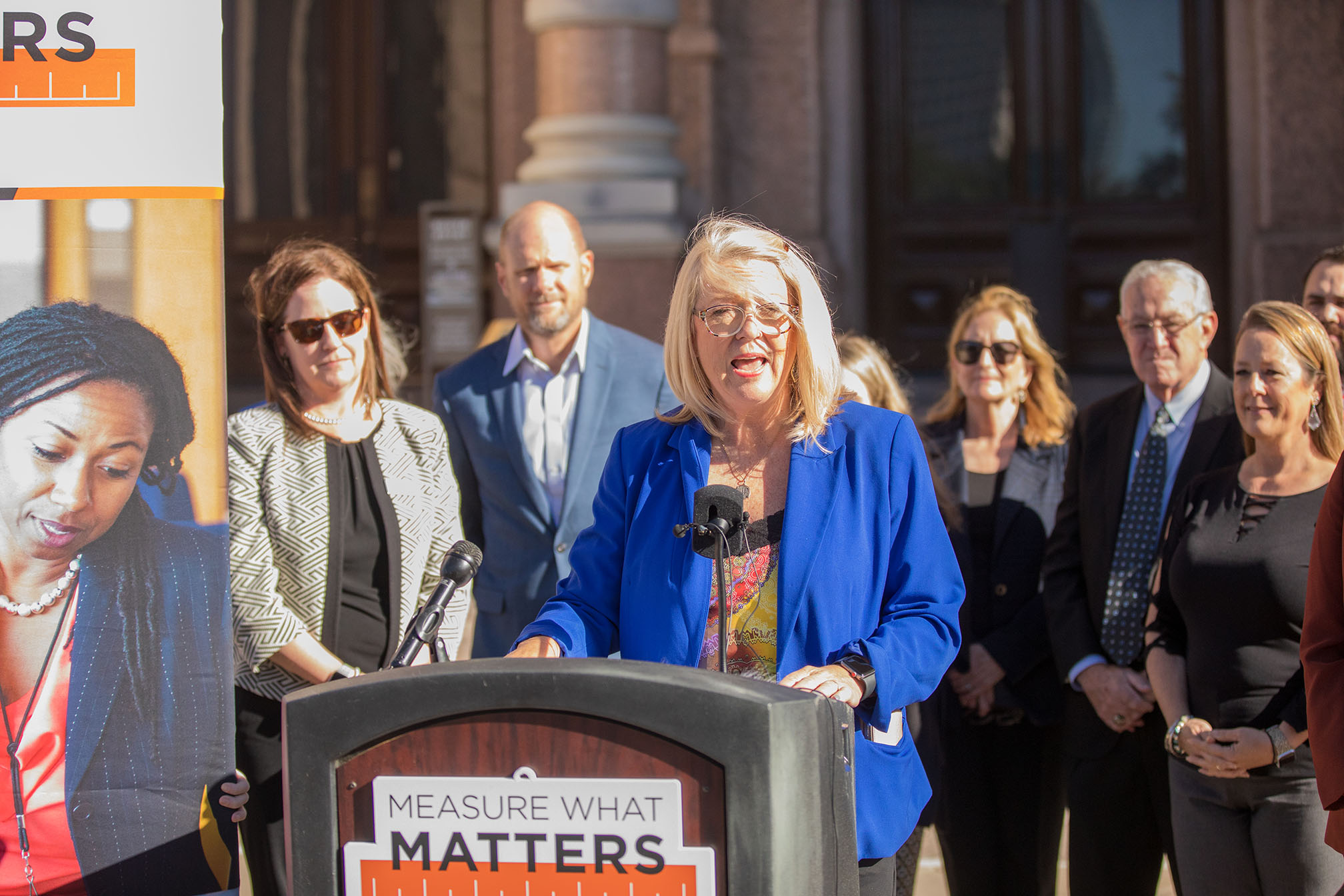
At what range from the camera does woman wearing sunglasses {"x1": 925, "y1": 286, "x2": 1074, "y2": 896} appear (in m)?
3.85

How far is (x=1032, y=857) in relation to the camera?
12.6 ft

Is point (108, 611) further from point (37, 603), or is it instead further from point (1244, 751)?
point (1244, 751)

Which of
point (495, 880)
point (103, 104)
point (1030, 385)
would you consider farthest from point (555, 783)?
point (1030, 385)

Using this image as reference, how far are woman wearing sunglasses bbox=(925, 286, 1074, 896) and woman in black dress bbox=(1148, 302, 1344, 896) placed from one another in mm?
571

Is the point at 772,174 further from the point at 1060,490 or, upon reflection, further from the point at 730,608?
the point at 730,608

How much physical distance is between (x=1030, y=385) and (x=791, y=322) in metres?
2.07

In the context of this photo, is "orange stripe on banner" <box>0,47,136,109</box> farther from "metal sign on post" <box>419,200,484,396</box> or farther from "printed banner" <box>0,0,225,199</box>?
"metal sign on post" <box>419,200,484,396</box>

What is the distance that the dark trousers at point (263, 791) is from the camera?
3.31 metres

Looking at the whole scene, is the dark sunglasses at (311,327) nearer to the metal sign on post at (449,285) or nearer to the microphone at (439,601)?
the microphone at (439,601)

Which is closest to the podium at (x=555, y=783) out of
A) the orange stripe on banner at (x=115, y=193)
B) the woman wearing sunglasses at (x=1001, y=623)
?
the orange stripe on banner at (x=115, y=193)

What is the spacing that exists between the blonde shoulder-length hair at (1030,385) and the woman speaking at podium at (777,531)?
6.01ft

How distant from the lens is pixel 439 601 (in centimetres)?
217

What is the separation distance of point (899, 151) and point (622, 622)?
6.60m

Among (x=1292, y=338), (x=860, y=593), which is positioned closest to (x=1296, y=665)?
(x=1292, y=338)
